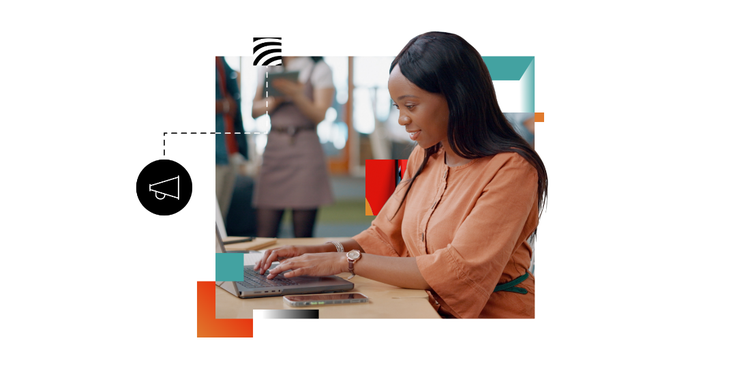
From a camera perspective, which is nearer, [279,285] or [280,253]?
[279,285]

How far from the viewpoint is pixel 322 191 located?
8.95 ft

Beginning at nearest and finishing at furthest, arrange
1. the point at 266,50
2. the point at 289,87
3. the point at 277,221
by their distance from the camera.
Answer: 1. the point at 266,50
2. the point at 289,87
3. the point at 277,221

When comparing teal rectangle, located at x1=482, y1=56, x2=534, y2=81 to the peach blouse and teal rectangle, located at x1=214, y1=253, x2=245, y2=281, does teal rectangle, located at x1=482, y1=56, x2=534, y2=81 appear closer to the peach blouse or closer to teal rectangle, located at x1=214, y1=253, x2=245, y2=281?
the peach blouse

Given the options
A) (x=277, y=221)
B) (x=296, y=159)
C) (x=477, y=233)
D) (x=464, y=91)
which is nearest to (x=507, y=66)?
(x=464, y=91)

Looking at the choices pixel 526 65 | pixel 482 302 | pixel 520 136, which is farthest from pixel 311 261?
pixel 526 65

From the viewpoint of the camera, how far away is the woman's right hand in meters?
1.79

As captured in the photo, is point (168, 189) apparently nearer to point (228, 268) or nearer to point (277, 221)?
point (228, 268)

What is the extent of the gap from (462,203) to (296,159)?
1169mm

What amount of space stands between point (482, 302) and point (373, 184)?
776 mm

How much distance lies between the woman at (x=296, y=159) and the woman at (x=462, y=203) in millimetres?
802

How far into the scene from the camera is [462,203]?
168cm

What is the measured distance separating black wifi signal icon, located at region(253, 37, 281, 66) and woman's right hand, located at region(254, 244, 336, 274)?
647 mm

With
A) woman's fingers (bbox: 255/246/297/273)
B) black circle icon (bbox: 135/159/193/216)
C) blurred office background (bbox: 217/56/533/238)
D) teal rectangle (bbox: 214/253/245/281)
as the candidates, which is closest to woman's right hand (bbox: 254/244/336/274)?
woman's fingers (bbox: 255/246/297/273)

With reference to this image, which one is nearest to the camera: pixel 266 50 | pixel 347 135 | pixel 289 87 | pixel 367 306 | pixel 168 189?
pixel 367 306
